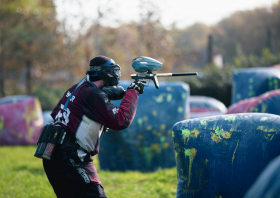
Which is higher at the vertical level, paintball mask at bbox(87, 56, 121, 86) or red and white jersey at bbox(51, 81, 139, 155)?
paintball mask at bbox(87, 56, 121, 86)

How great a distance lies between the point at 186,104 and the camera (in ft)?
21.2

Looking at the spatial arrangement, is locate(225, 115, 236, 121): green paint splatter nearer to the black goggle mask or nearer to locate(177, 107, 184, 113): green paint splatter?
the black goggle mask

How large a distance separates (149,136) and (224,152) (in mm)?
3518

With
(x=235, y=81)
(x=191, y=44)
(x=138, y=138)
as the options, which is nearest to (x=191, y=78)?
(x=235, y=81)

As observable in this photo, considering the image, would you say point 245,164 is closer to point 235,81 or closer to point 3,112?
point 235,81

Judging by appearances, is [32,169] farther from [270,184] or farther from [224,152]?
[270,184]

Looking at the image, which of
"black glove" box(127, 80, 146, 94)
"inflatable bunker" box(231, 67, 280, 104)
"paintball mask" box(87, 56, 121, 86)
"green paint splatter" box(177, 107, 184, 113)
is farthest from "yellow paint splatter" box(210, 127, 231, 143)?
"inflatable bunker" box(231, 67, 280, 104)

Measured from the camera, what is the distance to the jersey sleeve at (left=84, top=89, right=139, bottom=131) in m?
2.59

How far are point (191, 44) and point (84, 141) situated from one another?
63.7 m

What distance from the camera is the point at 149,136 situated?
6.19 metres

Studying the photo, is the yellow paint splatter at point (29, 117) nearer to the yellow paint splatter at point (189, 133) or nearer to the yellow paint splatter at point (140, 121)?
the yellow paint splatter at point (140, 121)

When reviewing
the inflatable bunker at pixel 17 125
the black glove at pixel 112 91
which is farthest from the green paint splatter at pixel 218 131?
the inflatable bunker at pixel 17 125

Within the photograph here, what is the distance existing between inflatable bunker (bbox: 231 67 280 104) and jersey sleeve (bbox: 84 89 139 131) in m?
5.37

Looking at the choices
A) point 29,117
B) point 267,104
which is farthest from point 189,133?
point 29,117
